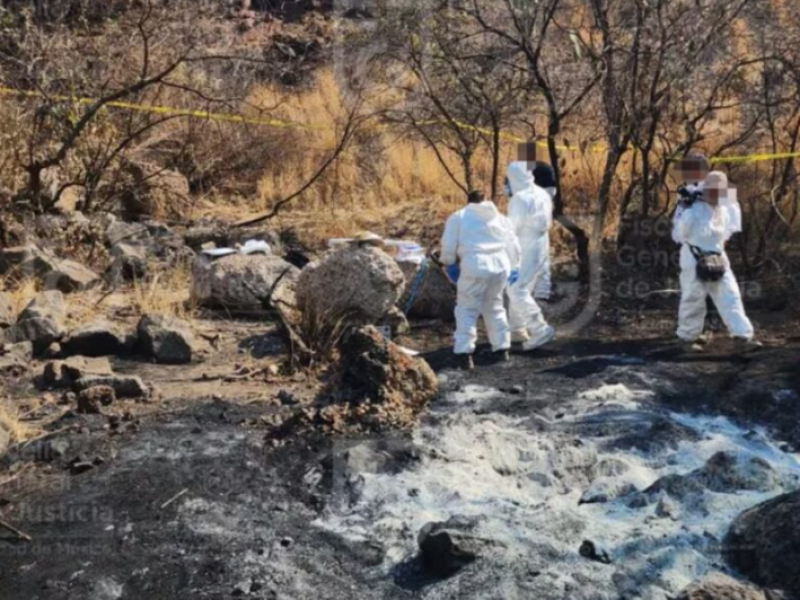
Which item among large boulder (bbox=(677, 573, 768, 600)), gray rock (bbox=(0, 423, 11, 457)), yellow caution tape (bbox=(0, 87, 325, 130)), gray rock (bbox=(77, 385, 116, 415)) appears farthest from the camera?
yellow caution tape (bbox=(0, 87, 325, 130))

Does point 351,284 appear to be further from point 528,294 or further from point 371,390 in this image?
point 371,390

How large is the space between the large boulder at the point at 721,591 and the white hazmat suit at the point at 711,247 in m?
4.27

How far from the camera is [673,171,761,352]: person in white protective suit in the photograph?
8.48m

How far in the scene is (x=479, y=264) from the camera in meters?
8.19

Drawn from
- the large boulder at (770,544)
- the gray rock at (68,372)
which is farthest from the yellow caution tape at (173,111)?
the large boulder at (770,544)

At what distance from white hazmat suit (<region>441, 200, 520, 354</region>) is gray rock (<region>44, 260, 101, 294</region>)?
3.58 metres

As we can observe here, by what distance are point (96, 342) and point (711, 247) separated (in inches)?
188

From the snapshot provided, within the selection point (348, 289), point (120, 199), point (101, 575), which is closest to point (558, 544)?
point (101, 575)

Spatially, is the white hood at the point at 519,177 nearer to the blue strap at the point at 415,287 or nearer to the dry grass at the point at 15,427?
the blue strap at the point at 415,287

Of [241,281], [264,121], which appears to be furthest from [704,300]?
[264,121]

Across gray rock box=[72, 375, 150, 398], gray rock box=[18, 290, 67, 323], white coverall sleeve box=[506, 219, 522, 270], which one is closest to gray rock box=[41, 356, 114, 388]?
gray rock box=[72, 375, 150, 398]

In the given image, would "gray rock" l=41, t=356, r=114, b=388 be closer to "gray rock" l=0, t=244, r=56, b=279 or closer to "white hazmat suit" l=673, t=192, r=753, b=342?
"gray rock" l=0, t=244, r=56, b=279

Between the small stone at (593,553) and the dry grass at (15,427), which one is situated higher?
the dry grass at (15,427)

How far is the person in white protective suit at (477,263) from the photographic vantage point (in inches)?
324
